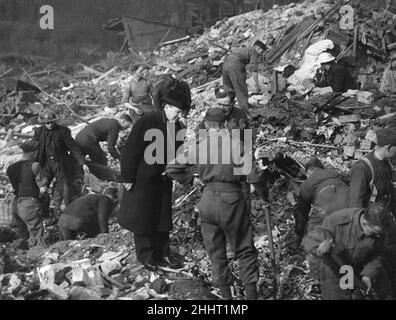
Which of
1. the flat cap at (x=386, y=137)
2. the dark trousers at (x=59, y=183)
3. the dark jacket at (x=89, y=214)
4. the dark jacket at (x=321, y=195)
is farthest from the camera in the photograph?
the dark trousers at (x=59, y=183)

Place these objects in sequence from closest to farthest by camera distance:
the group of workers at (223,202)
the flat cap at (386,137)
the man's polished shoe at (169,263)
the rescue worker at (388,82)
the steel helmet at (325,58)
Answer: the group of workers at (223,202) → the flat cap at (386,137) → the man's polished shoe at (169,263) → the rescue worker at (388,82) → the steel helmet at (325,58)

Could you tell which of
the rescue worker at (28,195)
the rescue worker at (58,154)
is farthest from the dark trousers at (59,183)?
the rescue worker at (28,195)

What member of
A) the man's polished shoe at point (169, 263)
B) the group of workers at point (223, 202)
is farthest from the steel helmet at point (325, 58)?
the man's polished shoe at point (169, 263)

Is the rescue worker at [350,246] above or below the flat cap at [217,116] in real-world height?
below

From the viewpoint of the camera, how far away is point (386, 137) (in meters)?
5.35

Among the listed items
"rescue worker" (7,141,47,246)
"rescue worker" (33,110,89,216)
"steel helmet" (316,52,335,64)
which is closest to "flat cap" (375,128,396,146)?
"rescue worker" (33,110,89,216)

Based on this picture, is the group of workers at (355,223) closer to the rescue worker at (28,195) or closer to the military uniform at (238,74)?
the rescue worker at (28,195)

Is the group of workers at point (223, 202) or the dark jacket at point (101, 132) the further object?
the dark jacket at point (101, 132)

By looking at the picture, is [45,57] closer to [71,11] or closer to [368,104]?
[71,11]

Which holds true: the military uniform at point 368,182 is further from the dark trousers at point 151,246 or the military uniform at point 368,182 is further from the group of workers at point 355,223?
the dark trousers at point 151,246

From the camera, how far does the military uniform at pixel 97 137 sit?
9133 mm

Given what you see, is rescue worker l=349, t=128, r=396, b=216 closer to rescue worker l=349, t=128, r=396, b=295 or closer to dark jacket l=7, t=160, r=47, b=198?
rescue worker l=349, t=128, r=396, b=295
